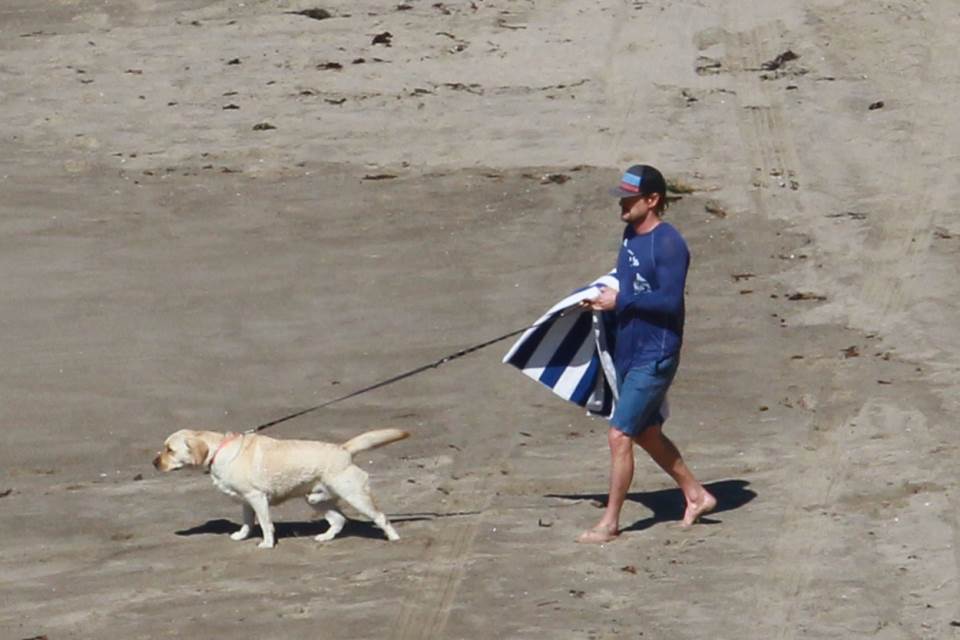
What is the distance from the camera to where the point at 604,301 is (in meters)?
10.7

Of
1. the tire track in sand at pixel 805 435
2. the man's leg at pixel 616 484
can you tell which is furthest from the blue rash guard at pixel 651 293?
the tire track in sand at pixel 805 435

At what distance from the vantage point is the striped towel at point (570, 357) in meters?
11.1

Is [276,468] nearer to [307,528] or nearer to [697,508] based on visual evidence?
[307,528]

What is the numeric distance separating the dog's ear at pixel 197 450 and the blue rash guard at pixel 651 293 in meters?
2.17

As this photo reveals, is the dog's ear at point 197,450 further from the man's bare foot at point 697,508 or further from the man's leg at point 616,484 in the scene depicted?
the man's bare foot at point 697,508

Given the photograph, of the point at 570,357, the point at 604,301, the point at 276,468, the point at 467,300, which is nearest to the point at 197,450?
the point at 276,468

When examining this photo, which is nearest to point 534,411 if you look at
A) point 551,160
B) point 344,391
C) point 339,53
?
point 344,391

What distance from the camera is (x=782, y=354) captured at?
547 inches

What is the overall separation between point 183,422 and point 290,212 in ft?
11.7

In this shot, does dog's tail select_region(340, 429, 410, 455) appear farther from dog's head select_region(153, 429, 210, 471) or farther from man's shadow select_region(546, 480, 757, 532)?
man's shadow select_region(546, 480, 757, 532)

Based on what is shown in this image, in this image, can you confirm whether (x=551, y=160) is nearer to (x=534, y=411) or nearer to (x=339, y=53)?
(x=339, y=53)

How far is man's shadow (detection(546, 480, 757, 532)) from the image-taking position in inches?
437

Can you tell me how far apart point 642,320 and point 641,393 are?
36 cm

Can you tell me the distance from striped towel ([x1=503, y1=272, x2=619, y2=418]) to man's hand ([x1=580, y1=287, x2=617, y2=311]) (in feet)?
0.91
